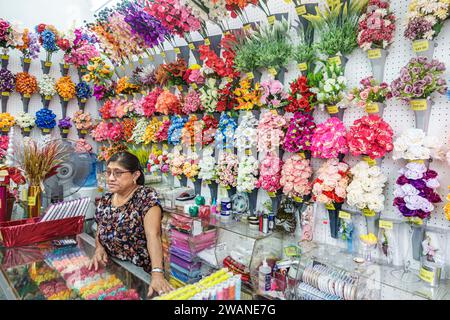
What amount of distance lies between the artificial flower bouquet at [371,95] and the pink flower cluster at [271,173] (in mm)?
787

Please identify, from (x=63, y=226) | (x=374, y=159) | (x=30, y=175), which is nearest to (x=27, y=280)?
(x=63, y=226)

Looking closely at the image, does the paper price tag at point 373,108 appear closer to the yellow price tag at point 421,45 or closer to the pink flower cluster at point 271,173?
the yellow price tag at point 421,45

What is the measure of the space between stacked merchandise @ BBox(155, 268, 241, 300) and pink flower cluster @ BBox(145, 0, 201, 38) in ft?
8.47

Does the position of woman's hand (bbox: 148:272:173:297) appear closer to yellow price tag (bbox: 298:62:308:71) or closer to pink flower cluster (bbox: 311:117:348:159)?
pink flower cluster (bbox: 311:117:348:159)

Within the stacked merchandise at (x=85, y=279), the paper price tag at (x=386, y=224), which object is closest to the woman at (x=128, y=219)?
the stacked merchandise at (x=85, y=279)

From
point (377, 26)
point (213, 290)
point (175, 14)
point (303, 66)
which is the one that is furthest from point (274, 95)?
point (213, 290)

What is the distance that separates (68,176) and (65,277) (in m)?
1.63

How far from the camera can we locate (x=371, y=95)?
210 centimetres

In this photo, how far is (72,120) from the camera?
517 centimetres

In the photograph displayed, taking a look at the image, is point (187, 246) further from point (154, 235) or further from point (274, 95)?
point (274, 95)

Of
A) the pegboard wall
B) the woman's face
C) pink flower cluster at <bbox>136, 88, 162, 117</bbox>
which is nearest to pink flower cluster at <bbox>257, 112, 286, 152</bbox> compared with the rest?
the pegboard wall

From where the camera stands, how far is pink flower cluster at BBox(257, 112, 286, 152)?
2.60 meters

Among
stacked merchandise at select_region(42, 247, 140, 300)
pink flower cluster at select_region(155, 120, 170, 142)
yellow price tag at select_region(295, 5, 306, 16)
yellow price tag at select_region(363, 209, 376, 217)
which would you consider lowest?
stacked merchandise at select_region(42, 247, 140, 300)

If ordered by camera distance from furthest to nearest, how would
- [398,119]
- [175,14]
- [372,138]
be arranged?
[175,14] → [398,119] → [372,138]
